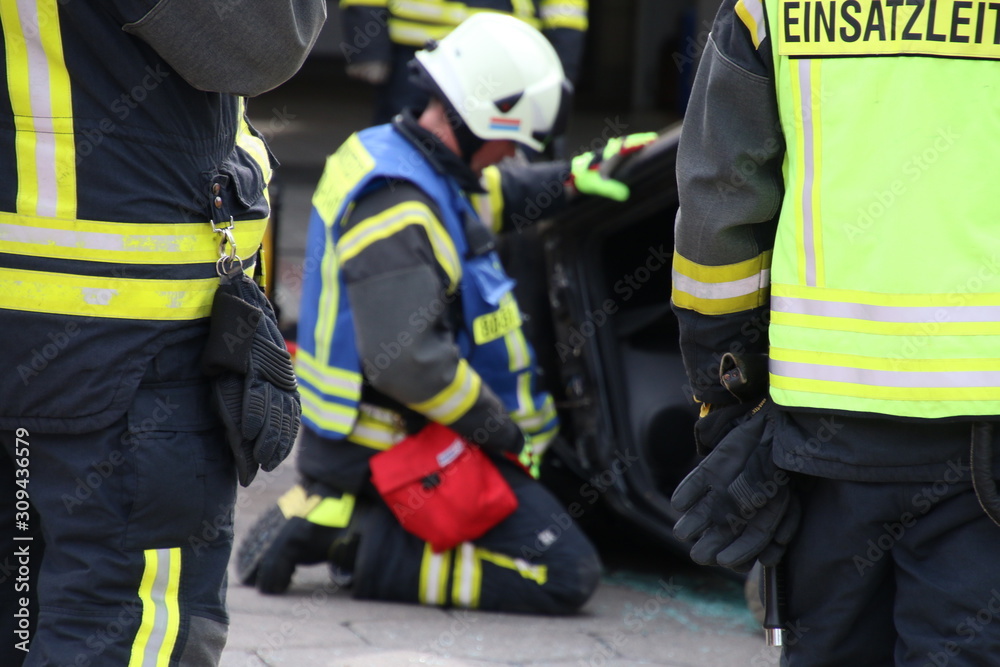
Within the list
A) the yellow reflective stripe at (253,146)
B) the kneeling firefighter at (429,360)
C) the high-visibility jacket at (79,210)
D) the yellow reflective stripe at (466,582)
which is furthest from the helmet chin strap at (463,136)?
the high-visibility jacket at (79,210)

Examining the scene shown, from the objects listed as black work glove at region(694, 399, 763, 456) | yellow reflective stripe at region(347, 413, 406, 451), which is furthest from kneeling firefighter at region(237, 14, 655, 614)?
black work glove at region(694, 399, 763, 456)

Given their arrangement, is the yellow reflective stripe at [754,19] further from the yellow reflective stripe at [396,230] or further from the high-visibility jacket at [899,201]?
the yellow reflective stripe at [396,230]

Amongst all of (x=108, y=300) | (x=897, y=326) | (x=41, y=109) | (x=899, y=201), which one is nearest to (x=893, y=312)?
(x=897, y=326)

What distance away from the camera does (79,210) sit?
5.50 feet

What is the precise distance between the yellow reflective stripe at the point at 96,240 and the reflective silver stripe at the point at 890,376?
2.93 feet

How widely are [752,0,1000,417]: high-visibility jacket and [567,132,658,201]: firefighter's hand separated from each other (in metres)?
1.65

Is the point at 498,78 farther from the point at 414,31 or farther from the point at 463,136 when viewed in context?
the point at 414,31

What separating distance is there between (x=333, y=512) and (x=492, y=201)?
1.03 meters

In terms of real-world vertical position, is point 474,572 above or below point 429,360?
below

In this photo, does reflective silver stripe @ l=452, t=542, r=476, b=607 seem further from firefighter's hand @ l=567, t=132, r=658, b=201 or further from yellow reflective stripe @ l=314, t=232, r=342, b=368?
firefighter's hand @ l=567, t=132, r=658, b=201

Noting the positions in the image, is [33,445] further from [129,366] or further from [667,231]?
[667,231]

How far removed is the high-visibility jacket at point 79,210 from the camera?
5.43 ft

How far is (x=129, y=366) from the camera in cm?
169

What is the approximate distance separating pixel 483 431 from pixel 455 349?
0.24m
